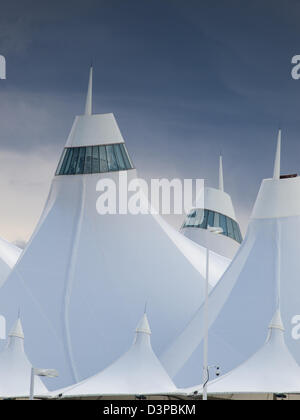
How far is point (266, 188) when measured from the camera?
47.1 m

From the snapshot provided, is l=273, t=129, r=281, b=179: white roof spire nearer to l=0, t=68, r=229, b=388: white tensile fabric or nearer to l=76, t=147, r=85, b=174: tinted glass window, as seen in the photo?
l=0, t=68, r=229, b=388: white tensile fabric

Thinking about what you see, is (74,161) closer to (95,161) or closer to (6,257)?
(95,161)

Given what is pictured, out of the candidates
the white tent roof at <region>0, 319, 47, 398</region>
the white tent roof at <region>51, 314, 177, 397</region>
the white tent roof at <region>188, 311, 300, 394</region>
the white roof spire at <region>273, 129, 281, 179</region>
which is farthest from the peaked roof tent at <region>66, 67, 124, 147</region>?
the white tent roof at <region>188, 311, 300, 394</region>

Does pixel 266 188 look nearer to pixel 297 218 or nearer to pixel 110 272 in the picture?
pixel 297 218

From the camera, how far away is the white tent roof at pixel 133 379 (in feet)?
127

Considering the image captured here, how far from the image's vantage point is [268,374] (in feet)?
121

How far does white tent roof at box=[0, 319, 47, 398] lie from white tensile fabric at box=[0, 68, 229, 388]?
15.8 feet

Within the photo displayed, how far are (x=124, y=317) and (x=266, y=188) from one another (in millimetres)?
9613

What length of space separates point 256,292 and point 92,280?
953 centimetres

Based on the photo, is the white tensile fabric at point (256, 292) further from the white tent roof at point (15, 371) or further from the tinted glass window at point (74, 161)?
the tinted glass window at point (74, 161)

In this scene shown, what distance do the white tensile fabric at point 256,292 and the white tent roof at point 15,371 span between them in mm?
6903

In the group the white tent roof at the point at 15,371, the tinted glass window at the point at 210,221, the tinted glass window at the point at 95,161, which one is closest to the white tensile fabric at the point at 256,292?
the white tent roof at the point at 15,371
